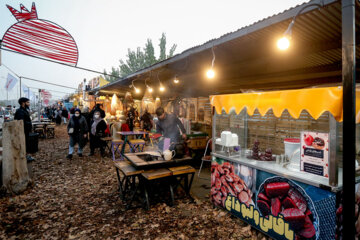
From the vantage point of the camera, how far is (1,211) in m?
4.66

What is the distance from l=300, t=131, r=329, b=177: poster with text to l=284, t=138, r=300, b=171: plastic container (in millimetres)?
215

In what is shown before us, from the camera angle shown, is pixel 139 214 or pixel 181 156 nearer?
pixel 139 214

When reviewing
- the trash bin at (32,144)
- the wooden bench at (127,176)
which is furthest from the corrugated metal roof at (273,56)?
the trash bin at (32,144)

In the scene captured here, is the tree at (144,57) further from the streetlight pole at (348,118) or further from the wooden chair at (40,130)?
the streetlight pole at (348,118)

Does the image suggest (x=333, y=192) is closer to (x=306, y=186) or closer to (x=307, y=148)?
(x=306, y=186)

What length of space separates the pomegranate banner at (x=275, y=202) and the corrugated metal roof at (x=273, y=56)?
9.54 ft

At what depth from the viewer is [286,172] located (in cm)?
344

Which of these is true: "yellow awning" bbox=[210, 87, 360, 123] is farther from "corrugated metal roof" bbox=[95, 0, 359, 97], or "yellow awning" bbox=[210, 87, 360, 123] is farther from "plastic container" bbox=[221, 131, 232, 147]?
Answer: "corrugated metal roof" bbox=[95, 0, 359, 97]

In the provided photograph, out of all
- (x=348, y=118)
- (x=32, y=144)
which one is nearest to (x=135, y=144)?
(x=32, y=144)

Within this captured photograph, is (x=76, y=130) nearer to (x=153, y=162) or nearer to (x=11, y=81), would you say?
(x=153, y=162)

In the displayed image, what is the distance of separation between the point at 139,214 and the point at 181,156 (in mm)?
1868

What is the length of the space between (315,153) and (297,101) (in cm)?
91

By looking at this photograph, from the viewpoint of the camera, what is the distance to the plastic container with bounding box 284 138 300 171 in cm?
355

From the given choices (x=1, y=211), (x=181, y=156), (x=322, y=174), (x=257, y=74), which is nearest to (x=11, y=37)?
(x=1, y=211)
